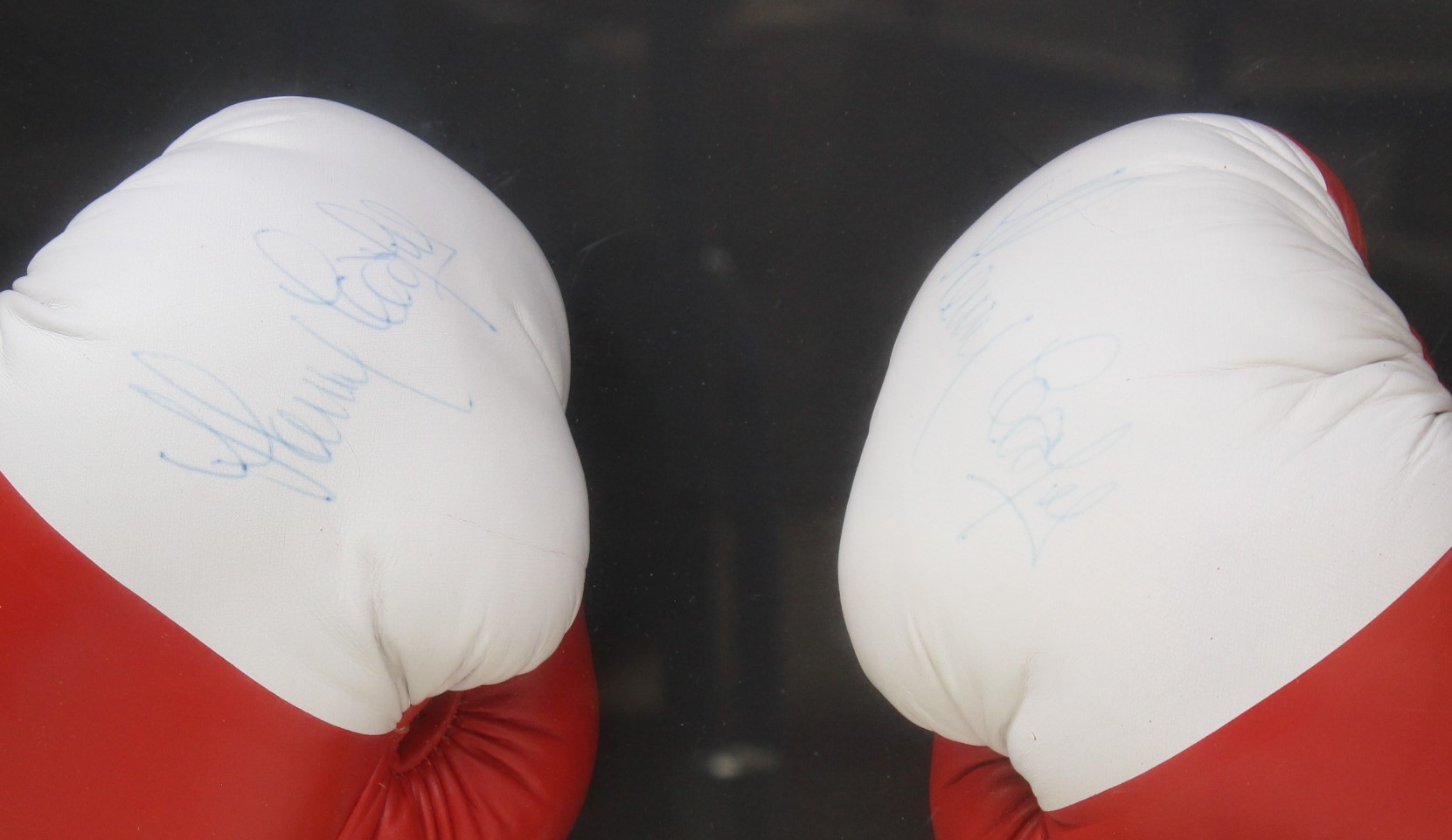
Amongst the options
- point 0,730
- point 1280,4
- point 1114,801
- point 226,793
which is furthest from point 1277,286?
point 0,730

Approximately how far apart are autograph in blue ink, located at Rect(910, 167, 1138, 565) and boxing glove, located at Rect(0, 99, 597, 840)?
34cm

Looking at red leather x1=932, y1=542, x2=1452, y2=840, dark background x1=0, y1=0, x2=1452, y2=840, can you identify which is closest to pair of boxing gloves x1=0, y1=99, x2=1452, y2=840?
red leather x1=932, y1=542, x2=1452, y2=840

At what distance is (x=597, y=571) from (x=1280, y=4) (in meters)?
1.12

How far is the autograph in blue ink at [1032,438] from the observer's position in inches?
27.5

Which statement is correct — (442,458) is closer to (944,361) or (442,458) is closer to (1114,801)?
(944,361)

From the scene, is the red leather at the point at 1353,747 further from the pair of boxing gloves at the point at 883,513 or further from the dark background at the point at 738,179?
the dark background at the point at 738,179

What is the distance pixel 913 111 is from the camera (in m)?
1.27

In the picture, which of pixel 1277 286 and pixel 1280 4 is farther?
pixel 1280 4
